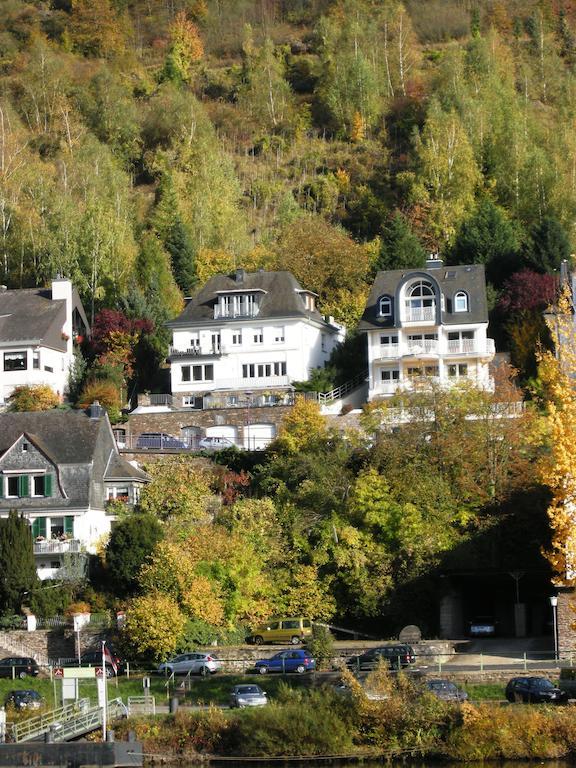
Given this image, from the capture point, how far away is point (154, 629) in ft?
177

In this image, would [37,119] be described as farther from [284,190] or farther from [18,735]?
[18,735]

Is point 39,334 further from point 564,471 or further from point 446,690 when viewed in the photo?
point 564,471

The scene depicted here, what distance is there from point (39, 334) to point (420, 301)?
19994 mm

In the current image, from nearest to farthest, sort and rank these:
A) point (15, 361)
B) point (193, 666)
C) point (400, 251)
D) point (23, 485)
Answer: point (193, 666)
point (23, 485)
point (15, 361)
point (400, 251)

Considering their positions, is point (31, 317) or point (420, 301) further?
point (31, 317)

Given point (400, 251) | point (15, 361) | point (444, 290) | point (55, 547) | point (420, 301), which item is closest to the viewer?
point (55, 547)

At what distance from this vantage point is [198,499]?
213 ft

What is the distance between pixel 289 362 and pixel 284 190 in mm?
34953

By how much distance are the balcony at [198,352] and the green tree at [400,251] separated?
42.4ft

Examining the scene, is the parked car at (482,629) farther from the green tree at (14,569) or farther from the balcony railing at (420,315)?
the balcony railing at (420,315)

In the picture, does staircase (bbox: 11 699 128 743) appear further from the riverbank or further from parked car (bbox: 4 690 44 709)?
parked car (bbox: 4 690 44 709)

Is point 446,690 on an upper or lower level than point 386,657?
lower

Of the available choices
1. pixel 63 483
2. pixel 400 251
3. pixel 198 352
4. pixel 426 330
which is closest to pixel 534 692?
pixel 63 483

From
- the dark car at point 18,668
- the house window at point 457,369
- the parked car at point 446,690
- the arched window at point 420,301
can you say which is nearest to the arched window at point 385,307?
the arched window at point 420,301
